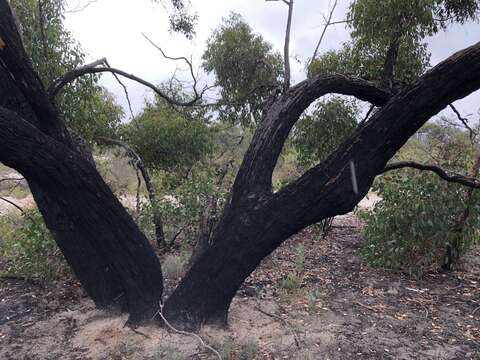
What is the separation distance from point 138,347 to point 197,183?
10.4 feet

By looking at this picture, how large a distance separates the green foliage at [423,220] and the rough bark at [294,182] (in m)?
2.02

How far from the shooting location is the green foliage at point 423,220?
600 centimetres

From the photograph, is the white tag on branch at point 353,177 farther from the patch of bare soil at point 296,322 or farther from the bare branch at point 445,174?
the patch of bare soil at point 296,322

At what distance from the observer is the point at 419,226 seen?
6.01 m

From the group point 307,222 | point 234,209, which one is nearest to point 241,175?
point 234,209

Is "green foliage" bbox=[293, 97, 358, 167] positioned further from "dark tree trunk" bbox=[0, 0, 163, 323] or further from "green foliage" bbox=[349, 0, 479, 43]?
"dark tree trunk" bbox=[0, 0, 163, 323]

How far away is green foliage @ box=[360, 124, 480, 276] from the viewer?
600cm

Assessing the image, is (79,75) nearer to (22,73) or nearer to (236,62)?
(22,73)

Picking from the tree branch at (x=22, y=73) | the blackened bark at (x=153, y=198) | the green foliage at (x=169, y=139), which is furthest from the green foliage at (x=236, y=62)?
the tree branch at (x=22, y=73)

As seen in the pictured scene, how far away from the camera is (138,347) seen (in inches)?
164

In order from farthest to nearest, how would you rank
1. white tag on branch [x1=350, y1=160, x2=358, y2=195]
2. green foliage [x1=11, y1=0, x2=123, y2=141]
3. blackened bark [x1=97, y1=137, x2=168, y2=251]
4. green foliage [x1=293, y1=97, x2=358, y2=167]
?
1. green foliage [x1=293, y1=97, x2=358, y2=167]
2. blackened bark [x1=97, y1=137, x2=168, y2=251]
3. green foliage [x1=11, y1=0, x2=123, y2=141]
4. white tag on branch [x1=350, y1=160, x2=358, y2=195]

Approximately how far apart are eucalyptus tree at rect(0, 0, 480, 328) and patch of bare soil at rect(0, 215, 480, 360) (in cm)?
35

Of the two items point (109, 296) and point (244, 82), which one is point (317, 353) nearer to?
point (109, 296)

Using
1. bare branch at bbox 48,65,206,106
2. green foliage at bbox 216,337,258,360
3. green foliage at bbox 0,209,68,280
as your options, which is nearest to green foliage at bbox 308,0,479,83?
bare branch at bbox 48,65,206,106
